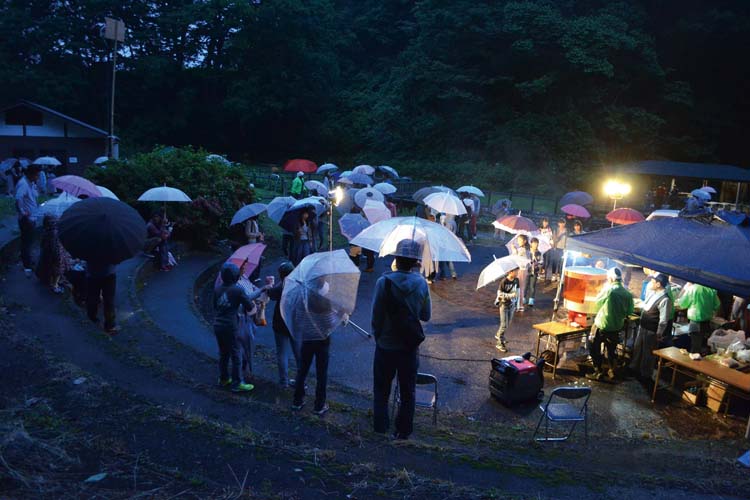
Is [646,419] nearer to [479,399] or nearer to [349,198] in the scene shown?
[479,399]

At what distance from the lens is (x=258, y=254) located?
7.56 metres

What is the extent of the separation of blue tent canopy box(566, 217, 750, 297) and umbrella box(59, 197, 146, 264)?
7.88 metres

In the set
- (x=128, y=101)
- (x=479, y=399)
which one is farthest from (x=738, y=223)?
(x=128, y=101)

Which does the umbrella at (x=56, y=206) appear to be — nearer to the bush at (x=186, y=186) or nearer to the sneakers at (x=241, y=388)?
the bush at (x=186, y=186)

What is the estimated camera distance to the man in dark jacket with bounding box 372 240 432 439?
498 cm

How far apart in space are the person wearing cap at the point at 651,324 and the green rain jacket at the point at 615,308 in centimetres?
42

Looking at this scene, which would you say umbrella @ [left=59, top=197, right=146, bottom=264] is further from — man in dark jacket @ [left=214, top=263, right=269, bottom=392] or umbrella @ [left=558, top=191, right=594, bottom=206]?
umbrella @ [left=558, top=191, right=594, bottom=206]

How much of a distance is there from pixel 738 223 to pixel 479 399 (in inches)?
196

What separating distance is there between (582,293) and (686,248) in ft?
6.36

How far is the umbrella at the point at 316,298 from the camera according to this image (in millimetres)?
5730

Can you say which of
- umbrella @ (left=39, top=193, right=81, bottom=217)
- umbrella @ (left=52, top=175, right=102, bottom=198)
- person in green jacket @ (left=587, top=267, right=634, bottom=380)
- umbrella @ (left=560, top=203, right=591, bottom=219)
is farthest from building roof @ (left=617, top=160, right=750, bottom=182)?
umbrella @ (left=39, top=193, right=81, bottom=217)

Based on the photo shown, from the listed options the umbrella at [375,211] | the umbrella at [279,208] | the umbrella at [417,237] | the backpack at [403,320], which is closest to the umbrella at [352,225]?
the umbrella at [375,211]

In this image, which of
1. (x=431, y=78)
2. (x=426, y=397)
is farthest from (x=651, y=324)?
(x=431, y=78)

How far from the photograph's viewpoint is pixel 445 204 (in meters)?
13.9
